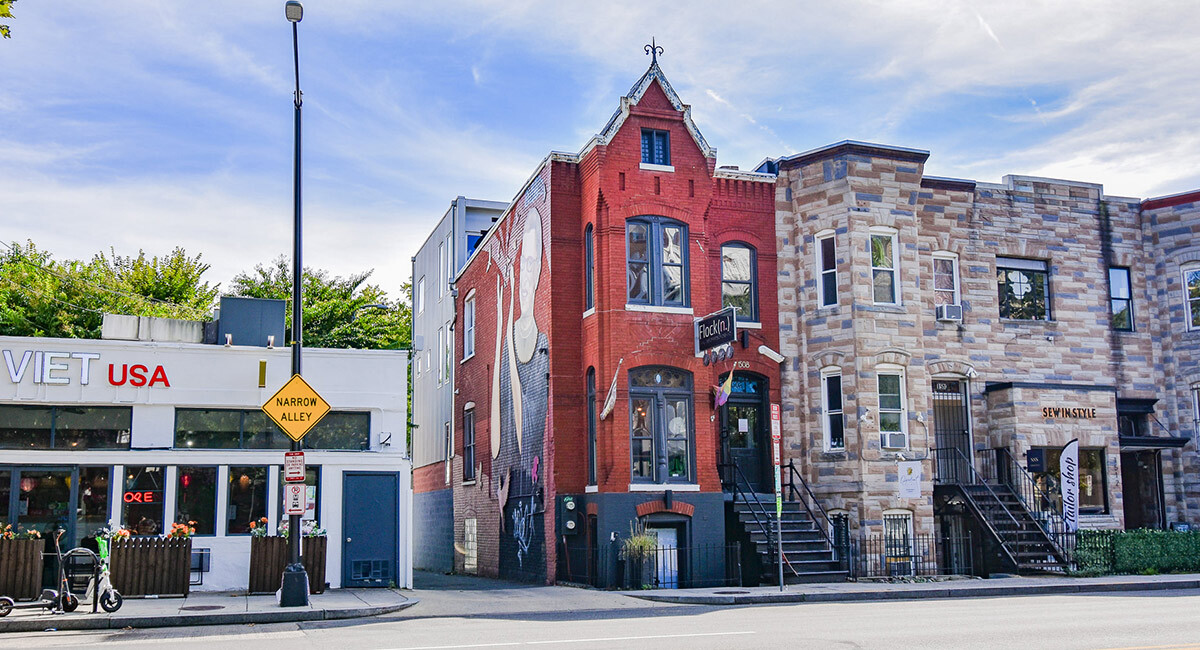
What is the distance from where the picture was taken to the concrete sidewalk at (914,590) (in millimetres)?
18844

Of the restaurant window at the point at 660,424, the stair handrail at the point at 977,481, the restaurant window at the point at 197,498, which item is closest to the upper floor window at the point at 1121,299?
the stair handrail at the point at 977,481

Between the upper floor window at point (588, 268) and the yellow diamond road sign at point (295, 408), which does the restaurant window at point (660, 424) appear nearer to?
the upper floor window at point (588, 268)

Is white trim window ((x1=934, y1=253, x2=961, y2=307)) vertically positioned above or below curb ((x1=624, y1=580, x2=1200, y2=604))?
above

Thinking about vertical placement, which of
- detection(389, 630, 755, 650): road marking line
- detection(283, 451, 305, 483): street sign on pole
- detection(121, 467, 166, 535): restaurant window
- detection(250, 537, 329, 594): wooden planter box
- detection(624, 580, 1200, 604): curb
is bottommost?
detection(624, 580, 1200, 604): curb

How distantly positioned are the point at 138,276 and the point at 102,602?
92.9 ft

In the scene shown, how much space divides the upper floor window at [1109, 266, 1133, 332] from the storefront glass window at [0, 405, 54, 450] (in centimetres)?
2488

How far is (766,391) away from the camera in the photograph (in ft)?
83.9

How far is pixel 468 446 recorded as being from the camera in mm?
31953

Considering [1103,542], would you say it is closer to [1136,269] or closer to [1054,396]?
[1054,396]

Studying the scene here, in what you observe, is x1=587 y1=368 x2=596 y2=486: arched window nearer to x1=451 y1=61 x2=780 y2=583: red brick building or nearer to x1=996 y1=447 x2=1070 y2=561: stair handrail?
x1=451 y1=61 x2=780 y2=583: red brick building

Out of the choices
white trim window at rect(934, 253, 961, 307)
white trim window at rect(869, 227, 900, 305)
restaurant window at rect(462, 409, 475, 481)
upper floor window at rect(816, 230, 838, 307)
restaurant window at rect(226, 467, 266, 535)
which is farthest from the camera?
restaurant window at rect(462, 409, 475, 481)

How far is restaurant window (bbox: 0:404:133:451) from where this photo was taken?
66.0ft

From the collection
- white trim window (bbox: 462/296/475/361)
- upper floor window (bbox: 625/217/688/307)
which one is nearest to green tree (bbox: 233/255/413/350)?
white trim window (bbox: 462/296/475/361)

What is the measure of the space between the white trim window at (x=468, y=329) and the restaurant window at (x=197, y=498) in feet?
39.0
